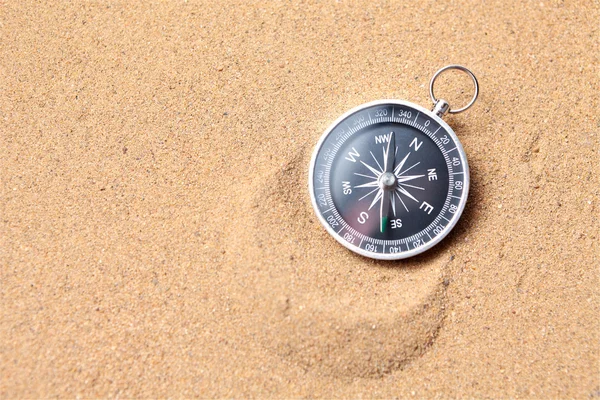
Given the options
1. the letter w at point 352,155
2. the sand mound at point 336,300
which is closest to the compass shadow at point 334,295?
the sand mound at point 336,300

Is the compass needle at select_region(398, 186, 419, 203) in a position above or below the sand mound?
above

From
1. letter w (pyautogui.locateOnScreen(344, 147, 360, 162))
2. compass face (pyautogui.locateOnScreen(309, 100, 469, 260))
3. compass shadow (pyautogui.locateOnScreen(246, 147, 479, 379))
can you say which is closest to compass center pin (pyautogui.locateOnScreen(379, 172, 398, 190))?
compass face (pyautogui.locateOnScreen(309, 100, 469, 260))

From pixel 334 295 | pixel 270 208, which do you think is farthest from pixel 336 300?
pixel 270 208

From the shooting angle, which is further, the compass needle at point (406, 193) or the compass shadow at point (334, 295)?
the compass needle at point (406, 193)

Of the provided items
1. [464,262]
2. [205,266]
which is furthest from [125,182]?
[464,262]

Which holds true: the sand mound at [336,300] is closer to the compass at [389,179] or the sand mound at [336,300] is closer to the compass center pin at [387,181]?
the compass at [389,179]

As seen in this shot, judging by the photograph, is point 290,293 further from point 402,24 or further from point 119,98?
point 402,24

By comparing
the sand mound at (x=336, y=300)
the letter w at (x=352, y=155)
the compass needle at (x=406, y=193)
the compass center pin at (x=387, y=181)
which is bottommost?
the sand mound at (x=336, y=300)

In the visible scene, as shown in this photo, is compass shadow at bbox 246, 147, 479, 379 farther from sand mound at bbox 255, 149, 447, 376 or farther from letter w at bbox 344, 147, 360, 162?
letter w at bbox 344, 147, 360, 162

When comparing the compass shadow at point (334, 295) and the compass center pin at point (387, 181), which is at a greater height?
the compass center pin at point (387, 181)
